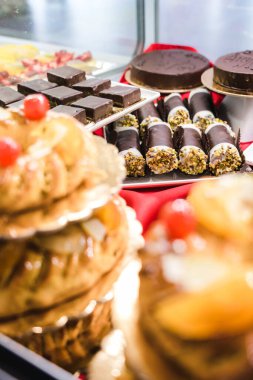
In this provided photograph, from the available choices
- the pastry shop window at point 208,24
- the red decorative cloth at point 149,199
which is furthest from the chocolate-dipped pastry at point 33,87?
the pastry shop window at point 208,24

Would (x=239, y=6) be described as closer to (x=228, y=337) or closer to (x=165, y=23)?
(x=165, y=23)

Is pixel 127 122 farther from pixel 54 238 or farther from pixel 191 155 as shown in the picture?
pixel 54 238

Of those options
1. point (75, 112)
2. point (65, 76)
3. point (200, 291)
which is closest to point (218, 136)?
point (75, 112)

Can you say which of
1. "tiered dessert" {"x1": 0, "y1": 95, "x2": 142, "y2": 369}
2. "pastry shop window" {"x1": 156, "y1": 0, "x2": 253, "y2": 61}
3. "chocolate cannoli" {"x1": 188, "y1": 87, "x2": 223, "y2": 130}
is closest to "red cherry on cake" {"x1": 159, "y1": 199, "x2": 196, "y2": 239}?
"tiered dessert" {"x1": 0, "y1": 95, "x2": 142, "y2": 369}

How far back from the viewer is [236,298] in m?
0.62

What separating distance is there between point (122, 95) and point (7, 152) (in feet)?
4.44

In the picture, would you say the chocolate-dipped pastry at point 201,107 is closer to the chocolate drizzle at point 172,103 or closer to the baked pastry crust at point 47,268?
the chocolate drizzle at point 172,103

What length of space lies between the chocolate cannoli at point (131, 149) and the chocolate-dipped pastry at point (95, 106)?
132mm

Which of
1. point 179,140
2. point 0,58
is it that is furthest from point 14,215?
point 0,58

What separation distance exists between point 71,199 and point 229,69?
178 cm

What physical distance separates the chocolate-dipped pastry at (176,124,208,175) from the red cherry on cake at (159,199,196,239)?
3.96ft

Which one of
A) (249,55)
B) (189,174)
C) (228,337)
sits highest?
(228,337)

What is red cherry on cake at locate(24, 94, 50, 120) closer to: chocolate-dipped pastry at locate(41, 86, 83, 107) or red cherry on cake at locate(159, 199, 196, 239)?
red cherry on cake at locate(159, 199, 196, 239)

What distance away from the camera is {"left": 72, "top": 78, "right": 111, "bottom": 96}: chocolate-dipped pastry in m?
2.22
